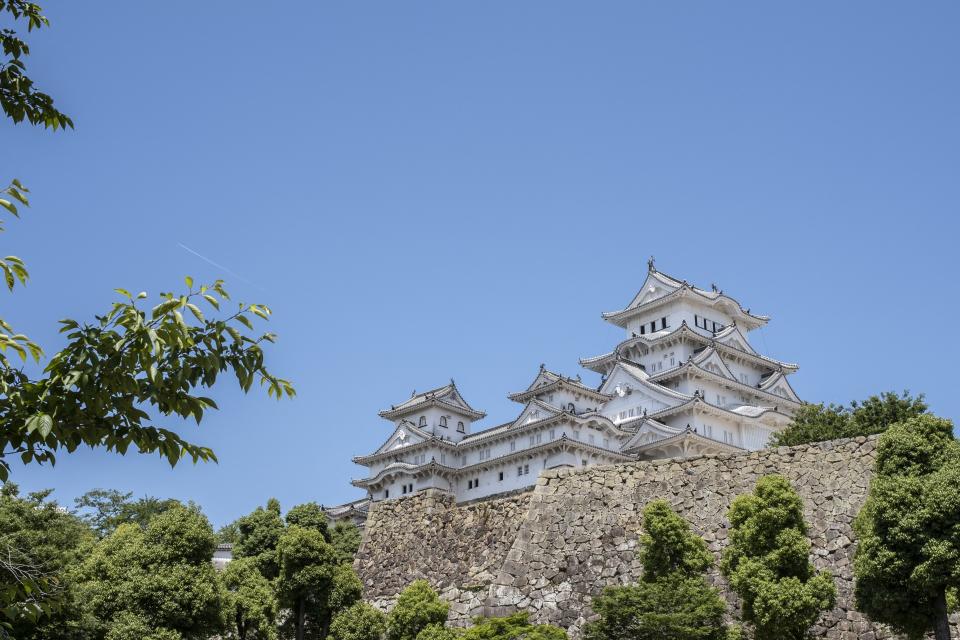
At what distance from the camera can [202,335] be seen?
5.90 meters

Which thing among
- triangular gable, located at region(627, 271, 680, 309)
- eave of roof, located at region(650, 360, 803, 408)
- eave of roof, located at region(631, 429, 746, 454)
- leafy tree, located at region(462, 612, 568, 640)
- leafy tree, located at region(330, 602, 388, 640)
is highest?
triangular gable, located at region(627, 271, 680, 309)

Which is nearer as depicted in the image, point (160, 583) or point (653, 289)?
point (160, 583)

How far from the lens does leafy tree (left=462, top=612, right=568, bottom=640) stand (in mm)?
21016

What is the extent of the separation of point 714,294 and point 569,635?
40791 millimetres

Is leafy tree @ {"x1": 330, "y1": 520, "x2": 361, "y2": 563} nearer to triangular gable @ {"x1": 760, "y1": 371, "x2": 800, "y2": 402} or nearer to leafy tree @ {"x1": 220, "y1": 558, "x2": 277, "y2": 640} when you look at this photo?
leafy tree @ {"x1": 220, "y1": 558, "x2": 277, "y2": 640}

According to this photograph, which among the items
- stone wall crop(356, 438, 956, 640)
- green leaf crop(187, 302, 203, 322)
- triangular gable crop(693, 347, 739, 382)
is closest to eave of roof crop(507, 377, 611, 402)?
triangular gable crop(693, 347, 739, 382)

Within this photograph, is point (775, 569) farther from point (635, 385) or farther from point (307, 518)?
point (635, 385)

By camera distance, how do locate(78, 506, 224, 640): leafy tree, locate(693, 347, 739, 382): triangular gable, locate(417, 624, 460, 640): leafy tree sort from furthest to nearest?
locate(693, 347, 739, 382): triangular gable
locate(78, 506, 224, 640): leafy tree
locate(417, 624, 460, 640): leafy tree

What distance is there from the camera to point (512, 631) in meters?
21.3

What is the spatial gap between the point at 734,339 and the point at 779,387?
386 centimetres

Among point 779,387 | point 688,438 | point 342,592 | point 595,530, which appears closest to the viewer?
point 595,530

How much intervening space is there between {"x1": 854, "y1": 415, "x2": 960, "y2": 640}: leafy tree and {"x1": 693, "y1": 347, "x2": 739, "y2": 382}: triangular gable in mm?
38447

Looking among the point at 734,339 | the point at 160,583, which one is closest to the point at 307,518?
the point at 160,583

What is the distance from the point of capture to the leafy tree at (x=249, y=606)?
2603 centimetres
